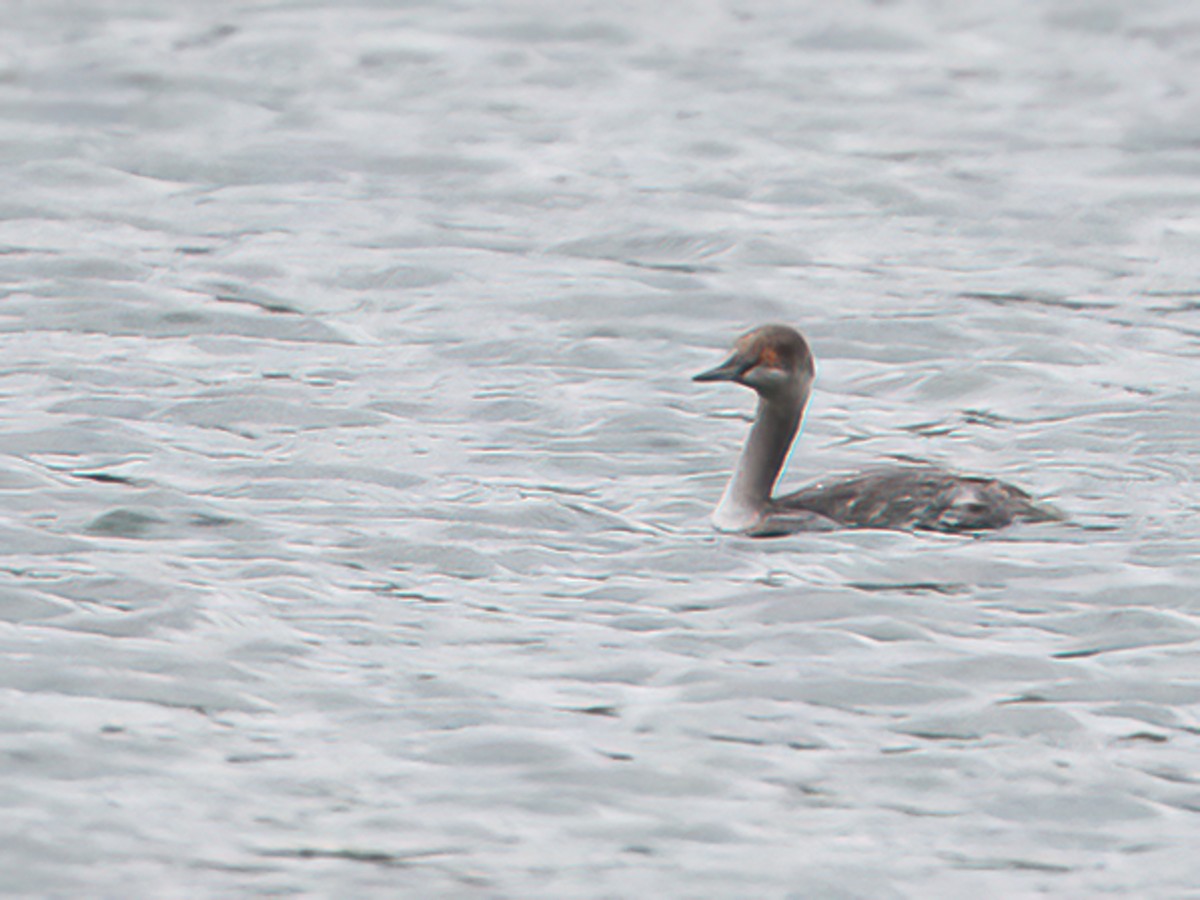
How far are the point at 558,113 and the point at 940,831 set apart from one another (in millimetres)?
13304

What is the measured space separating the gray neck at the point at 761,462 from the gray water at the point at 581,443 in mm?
163

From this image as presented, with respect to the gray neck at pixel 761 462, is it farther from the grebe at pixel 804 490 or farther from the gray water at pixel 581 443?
the gray water at pixel 581 443

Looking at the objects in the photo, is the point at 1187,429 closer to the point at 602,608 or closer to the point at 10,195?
the point at 602,608

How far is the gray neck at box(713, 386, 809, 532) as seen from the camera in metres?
11.1

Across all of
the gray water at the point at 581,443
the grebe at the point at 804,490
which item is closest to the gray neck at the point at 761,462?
the grebe at the point at 804,490

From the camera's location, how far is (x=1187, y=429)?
1306cm

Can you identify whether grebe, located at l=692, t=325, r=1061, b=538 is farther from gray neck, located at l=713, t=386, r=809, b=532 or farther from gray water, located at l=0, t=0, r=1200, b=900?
gray water, located at l=0, t=0, r=1200, b=900

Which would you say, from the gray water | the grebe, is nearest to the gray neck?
the grebe

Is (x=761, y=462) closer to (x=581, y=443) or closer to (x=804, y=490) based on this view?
(x=804, y=490)

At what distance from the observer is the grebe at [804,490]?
11.0 metres

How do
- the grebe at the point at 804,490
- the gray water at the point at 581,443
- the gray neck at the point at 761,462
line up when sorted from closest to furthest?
the gray water at the point at 581,443, the grebe at the point at 804,490, the gray neck at the point at 761,462

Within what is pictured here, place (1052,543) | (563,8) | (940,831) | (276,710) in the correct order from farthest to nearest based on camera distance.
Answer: (563,8), (1052,543), (276,710), (940,831)

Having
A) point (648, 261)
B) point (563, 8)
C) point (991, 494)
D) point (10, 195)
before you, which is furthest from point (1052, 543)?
point (563, 8)

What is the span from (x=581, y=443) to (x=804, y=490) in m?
1.54
